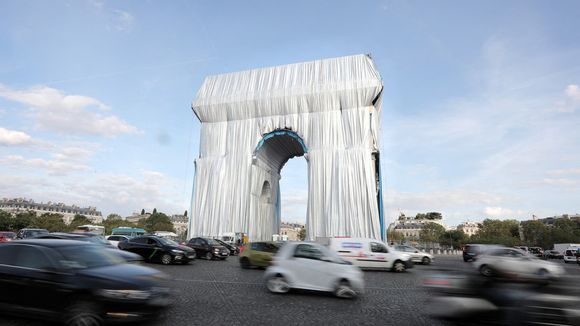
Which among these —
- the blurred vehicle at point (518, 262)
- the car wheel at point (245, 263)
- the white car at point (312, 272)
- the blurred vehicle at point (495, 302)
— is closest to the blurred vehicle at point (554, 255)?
the blurred vehicle at point (518, 262)

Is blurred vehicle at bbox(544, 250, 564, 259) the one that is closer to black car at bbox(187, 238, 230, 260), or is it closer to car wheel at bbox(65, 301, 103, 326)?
black car at bbox(187, 238, 230, 260)

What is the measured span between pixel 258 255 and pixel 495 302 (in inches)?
496

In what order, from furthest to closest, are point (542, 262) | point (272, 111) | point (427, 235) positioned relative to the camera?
point (427, 235), point (272, 111), point (542, 262)

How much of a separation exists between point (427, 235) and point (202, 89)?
90174 mm

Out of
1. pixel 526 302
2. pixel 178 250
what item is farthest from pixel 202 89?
pixel 526 302

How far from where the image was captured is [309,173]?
108ft

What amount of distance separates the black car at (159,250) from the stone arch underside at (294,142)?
16442 millimetres

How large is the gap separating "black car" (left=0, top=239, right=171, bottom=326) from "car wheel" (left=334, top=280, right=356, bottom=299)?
427 centimetres

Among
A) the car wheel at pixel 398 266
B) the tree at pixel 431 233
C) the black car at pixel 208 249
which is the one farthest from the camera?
the tree at pixel 431 233

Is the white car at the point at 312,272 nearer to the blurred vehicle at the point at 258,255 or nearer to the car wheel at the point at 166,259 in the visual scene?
the blurred vehicle at the point at 258,255

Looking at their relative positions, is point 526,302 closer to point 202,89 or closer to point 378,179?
point 378,179

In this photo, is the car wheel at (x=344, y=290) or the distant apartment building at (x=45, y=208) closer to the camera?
the car wheel at (x=344, y=290)

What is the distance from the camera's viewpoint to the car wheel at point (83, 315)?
477cm

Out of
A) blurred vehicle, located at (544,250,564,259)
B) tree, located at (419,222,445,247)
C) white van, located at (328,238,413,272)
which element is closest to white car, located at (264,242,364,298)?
white van, located at (328,238,413,272)
